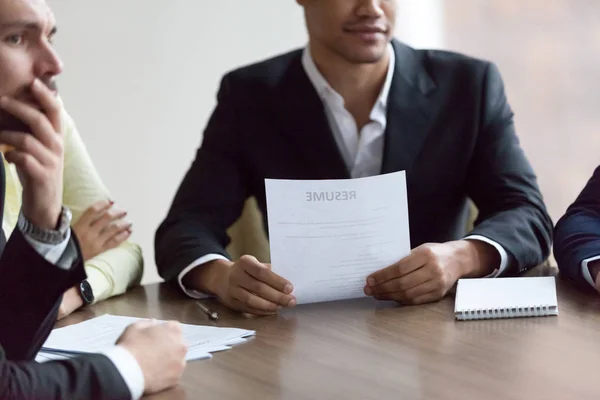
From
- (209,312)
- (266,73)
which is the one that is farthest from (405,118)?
(209,312)

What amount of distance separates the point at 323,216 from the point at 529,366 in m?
0.49

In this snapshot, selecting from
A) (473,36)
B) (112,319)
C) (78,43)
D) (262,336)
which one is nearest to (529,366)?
(262,336)

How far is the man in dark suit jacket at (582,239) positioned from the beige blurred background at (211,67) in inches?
31.4

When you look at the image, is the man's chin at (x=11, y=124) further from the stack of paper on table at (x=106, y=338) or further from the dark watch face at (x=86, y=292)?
the dark watch face at (x=86, y=292)

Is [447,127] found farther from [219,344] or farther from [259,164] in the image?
[219,344]

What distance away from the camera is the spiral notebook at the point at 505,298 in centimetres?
137

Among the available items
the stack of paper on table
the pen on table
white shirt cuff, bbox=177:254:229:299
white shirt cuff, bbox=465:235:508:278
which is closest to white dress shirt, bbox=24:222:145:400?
the stack of paper on table

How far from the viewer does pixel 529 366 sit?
113 cm

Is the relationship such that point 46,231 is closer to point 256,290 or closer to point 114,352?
point 114,352

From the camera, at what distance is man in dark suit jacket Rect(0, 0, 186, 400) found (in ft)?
3.86

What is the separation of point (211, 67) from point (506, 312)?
1.81 metres

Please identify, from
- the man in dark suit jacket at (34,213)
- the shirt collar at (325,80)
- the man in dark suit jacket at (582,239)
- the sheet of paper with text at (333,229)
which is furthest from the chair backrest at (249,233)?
the man in dark suit jacket at (34,213)

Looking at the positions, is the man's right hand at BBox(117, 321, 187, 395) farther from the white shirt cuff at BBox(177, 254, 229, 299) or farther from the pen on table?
the white shirt cuff at BBox(177, 254, 229, 299)

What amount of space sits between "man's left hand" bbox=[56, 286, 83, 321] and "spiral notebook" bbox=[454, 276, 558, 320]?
702mm
